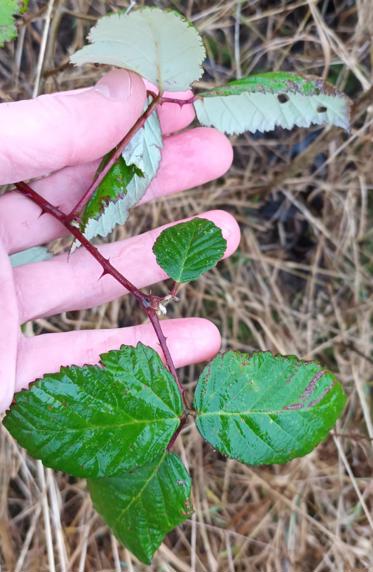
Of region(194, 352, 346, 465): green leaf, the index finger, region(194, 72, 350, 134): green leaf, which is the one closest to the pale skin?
the index finger

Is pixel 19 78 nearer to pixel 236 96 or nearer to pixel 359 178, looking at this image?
pixel 236 96

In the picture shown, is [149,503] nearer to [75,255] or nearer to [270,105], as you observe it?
[75,255]

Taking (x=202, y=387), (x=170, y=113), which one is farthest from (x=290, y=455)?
(x=170, y=113)

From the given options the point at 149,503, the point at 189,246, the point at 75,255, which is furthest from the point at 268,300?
the point at 149,503

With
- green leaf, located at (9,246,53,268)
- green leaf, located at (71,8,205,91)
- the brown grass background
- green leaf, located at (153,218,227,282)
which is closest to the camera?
green leaf, located at (71,8,205,91)

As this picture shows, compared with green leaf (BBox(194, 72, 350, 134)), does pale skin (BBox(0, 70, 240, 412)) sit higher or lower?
lower

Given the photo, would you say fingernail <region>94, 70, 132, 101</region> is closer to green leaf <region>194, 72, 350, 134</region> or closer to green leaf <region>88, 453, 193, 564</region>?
green leaf <region>194, 72, 350, 134</region>
